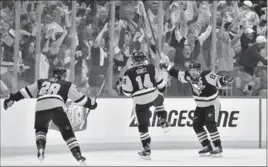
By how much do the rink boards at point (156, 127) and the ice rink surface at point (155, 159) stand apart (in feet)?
0.63

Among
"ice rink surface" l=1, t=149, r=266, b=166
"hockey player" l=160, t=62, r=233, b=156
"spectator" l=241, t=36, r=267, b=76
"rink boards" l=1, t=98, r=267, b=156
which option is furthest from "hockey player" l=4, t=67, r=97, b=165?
"spectator" l=241, t=36, r=267, b=76

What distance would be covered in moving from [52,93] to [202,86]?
1.89m

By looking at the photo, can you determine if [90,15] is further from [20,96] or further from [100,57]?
[20,96]

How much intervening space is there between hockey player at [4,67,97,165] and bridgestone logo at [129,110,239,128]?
2184 mm

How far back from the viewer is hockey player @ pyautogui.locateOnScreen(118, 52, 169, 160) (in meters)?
6.42

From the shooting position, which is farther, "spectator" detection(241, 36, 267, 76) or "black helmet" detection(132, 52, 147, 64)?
"spectator" detection(241, 36, 267, 76)

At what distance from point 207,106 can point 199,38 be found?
4.66ft

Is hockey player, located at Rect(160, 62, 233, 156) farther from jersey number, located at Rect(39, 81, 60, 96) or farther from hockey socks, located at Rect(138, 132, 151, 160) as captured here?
jersey number, located at Rect(39, 81, 60, 96)

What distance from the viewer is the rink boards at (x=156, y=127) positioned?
7.11 meters

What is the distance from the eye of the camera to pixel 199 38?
315 inches

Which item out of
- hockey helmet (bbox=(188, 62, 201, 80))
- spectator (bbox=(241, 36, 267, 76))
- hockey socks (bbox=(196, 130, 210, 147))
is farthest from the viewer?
spectator (bbox=(241, 36, 267, 76))

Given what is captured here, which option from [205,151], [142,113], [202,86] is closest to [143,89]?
[142,113]

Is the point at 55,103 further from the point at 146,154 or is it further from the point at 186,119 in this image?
the point at 186,119

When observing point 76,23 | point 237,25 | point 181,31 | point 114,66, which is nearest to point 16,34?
point 76,23
